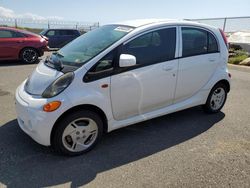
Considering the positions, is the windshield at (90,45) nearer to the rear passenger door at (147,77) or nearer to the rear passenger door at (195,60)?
the rear passenger door at (147,77)

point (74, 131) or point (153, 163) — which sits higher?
point (74, 131)

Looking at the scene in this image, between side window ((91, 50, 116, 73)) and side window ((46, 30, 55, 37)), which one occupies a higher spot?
side window ((91, 50, 116, 73))

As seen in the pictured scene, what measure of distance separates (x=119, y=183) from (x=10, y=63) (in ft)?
30.2

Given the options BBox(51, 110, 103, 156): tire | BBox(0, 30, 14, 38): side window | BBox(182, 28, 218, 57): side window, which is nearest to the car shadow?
BBox(51, 110, 103, 156): tire

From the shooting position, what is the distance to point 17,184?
3148 millimetres

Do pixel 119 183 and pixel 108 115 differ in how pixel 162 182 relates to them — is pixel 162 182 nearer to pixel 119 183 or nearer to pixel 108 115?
pixel 119 183

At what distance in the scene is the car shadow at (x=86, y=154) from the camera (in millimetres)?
3305

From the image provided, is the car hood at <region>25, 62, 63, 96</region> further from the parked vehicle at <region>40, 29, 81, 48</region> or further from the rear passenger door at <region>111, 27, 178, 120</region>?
the parked vehicle at <region>40, 29, 81, 48</region>

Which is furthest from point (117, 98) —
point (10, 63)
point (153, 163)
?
point (10, 63)

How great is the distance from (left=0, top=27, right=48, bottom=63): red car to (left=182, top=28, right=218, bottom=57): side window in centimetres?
795

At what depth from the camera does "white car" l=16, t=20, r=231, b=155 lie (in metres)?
3.57

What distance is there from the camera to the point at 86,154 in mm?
3838

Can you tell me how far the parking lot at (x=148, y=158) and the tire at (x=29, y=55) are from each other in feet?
20.6

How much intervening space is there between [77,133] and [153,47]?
65.0 inches
